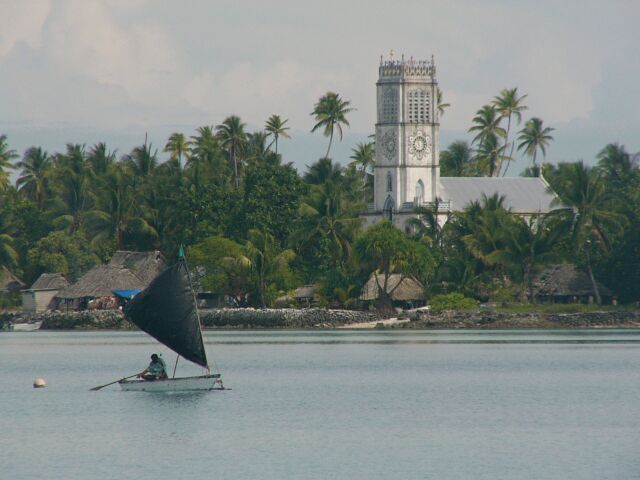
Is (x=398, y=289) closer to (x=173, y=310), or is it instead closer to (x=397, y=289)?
(x=397, y=289)

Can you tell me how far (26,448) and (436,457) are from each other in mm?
11168

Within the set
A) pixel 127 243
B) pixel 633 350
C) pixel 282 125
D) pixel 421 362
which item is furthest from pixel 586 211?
pixel 282 125

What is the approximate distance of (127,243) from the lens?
118 meters

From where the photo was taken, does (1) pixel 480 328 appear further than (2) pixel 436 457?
Yes

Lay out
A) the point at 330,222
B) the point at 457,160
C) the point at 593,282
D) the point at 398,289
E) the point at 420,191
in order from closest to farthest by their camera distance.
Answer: the point at 593,282
the point at 330,222
the point at 398,289
the point at 420,191
the point at 457,160

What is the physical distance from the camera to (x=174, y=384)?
51031 millimetres

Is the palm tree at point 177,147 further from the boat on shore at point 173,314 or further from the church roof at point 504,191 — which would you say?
the boat on shore at point 173,314

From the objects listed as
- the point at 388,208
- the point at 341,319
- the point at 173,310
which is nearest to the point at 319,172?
the point at 388,208

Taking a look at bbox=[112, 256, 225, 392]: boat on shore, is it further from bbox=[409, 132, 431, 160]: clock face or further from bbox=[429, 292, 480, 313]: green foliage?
bbox=[409, 132, 431, 160]: clock face

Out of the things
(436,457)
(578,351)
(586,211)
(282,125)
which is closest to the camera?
(436,457)

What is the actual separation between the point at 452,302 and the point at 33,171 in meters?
47.9

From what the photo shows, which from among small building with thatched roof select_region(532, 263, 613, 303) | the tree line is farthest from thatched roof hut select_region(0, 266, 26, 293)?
small building with thatched roof select_region(532, 263, 613, 303)

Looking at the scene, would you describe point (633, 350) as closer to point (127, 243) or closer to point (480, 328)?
point (480, 328)

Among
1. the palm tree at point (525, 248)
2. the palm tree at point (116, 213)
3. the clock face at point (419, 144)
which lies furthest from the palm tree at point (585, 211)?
the palm tree at point (116, 213)
